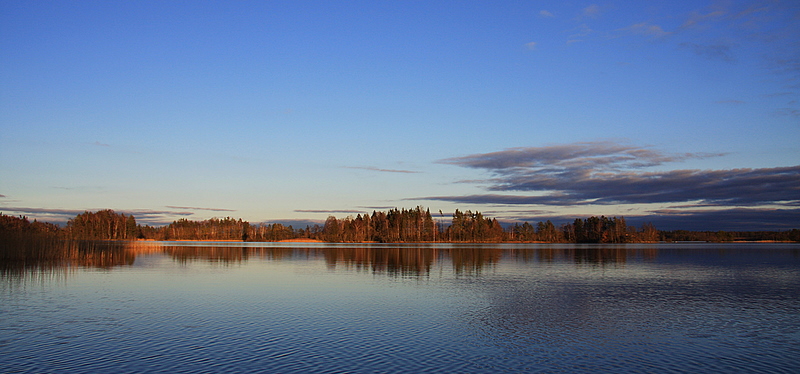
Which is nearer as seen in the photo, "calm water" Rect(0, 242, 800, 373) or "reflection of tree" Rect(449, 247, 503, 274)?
"calm water" Rect(0, 242, 800, 373)

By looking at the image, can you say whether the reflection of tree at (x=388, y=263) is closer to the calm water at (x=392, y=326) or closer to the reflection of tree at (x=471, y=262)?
the reflection of tree at (x=471, y=262)

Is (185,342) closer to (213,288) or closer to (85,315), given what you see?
(85,315)

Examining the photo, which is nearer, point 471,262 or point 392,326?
point 392,326

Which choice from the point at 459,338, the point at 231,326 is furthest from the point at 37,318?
the point at 459,338

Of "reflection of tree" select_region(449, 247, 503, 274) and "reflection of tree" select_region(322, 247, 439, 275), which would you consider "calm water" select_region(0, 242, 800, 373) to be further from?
"reflection of tree" select_region(449, 247, 503, 274)

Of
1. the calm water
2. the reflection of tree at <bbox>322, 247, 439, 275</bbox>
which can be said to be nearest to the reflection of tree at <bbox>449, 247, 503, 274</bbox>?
the reflection of tree at <bbox>322, 247, 439, 275</bbox>

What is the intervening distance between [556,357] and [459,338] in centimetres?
420

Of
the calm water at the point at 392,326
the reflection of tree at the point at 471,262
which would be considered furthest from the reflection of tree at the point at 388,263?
the calm water at the point at 392,326

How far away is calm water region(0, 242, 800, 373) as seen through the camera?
16969 millimetres

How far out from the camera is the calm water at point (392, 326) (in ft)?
55.7

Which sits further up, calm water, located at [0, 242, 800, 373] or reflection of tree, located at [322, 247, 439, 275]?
calm water, located at [0, 242, 800, 373]

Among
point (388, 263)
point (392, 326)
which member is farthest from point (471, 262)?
point (392, 326)

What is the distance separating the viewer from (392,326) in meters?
22.9

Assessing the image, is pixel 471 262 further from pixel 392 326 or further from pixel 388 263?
pixel 392 326
